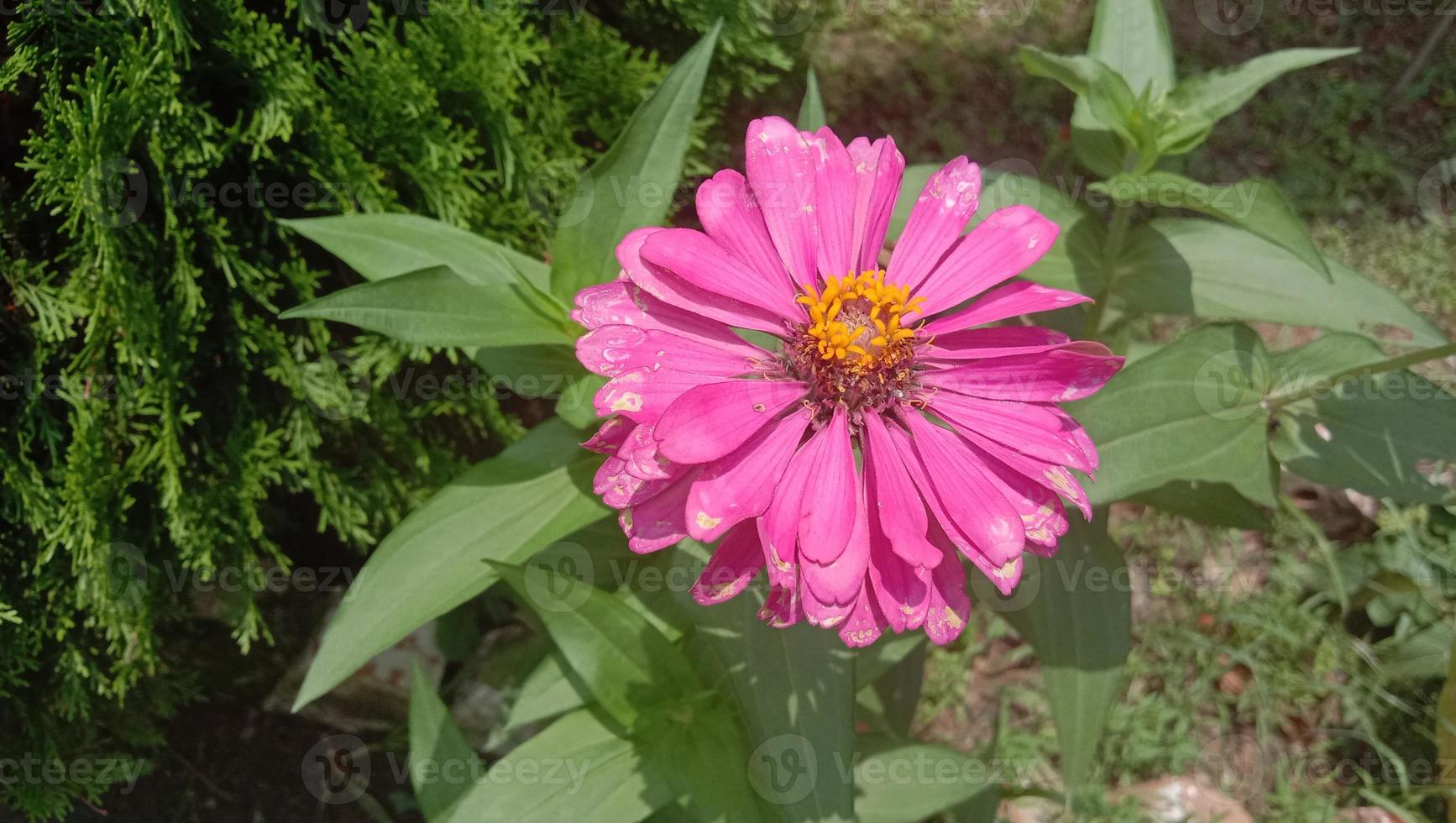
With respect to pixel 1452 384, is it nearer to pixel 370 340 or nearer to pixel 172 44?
pixel 370 340

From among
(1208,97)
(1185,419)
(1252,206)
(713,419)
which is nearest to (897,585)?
(713,419)

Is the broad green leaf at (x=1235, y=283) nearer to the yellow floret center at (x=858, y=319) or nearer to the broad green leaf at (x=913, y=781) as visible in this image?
the yellow floret center at (x=858, y=319)

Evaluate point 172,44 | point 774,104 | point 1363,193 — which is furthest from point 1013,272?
point 1363,193

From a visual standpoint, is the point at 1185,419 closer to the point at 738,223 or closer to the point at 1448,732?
the point at 738,223

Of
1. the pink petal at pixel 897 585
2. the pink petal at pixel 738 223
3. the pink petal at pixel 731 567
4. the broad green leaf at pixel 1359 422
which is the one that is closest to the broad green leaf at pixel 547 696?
the pink petal at pixel 731 567

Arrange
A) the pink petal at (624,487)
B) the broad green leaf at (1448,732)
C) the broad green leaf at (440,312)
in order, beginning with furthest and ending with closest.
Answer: the broad green leaf at (1448,732), the broad green leaf at (440,312), the pink petal at (624,487)

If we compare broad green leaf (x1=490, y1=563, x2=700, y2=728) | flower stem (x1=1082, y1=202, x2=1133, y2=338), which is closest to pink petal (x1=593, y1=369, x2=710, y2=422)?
broad green leaf (x1=490, y1=563, x2=700, y2=728)
